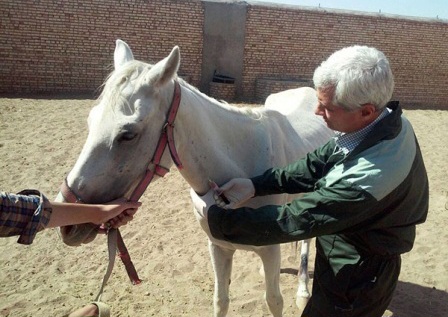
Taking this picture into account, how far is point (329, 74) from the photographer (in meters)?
1.42

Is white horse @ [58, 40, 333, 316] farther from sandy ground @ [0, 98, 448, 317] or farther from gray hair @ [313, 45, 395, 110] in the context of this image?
sandy ground @ [0, 98, 448, 317]

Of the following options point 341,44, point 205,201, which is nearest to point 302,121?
point 205,201

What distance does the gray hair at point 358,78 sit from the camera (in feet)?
4.47

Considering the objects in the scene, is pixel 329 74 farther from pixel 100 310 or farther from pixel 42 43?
pixel 42 43

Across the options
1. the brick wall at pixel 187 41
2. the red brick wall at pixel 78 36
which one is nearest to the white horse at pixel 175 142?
the brick wall at pixel 187 41

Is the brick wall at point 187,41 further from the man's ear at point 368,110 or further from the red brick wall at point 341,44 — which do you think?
the man's ear at point 368,110

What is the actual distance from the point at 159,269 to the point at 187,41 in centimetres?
1036

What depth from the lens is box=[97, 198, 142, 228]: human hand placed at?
1.60 metres

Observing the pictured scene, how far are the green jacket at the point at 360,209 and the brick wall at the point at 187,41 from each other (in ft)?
31.4

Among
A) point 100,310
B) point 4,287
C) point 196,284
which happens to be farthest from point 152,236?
point 100,310

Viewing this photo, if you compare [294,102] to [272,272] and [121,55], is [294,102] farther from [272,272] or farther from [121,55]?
[121,55]

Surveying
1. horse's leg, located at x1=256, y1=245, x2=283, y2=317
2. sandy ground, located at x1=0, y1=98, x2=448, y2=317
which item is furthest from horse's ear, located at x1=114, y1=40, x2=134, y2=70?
sandy ground, located at x1=0, y1=98, x2=448, y2=317

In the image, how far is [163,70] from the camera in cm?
166

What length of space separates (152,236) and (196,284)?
41.1 inches
